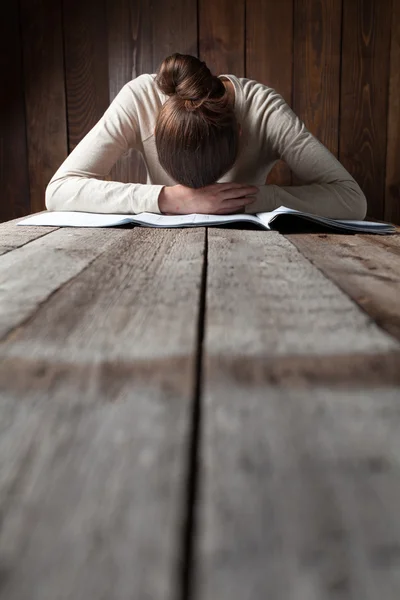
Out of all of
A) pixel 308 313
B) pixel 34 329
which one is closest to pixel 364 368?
pixel 308 313

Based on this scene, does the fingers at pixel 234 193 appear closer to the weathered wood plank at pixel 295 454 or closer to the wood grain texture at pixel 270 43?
the weathered wood plank at pixel 295 454

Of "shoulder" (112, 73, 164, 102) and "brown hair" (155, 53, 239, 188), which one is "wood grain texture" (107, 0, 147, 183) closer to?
"shoulder" (112, 73, 164, 102)

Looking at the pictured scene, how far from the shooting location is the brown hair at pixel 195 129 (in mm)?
1036

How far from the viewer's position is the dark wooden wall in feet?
6.14

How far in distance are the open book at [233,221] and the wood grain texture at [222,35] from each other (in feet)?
3.24

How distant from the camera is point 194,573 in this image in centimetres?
17

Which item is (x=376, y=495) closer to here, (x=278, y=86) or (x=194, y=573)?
(x=194, y=573)

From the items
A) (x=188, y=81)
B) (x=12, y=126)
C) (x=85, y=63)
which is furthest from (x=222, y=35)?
(x=188, y=81)

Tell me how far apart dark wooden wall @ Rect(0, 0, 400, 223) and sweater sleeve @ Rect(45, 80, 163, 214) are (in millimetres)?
628

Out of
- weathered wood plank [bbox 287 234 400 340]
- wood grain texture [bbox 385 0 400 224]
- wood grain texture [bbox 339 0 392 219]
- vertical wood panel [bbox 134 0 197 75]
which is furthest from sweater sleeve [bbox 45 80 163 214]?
wood grain texture [bbox 385 0 400 224]

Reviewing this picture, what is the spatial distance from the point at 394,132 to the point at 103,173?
1148 mm

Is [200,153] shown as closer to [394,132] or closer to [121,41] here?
[121,41]

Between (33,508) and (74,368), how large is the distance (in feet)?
0.43

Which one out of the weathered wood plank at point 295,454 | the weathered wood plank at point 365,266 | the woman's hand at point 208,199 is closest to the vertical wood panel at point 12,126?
the woman's hand at point 208,199
